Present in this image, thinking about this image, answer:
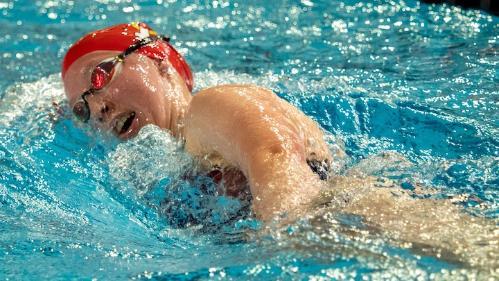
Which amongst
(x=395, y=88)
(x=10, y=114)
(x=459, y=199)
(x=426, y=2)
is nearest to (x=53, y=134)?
(x=10, y=114)

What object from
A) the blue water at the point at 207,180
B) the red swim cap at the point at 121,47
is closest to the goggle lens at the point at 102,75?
the red swim cap at the point at 121,47

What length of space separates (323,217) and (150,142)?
1.00 m

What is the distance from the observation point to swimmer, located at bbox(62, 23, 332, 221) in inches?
81.0

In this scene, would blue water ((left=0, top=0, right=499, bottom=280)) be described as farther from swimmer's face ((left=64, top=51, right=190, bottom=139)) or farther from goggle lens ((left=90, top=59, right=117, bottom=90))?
goggle lens ((left=90, top=59, right=117, bottom=90))

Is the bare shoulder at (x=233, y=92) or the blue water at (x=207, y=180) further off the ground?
the bare shoulder at (x=233, y=92)

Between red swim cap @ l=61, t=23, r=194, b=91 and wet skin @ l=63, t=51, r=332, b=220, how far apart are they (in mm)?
31

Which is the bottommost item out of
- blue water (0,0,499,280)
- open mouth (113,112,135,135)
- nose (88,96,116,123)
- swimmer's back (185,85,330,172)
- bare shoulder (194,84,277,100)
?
blue water (0,0,499,280)

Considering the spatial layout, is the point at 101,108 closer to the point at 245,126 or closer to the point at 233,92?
the point at 233,92

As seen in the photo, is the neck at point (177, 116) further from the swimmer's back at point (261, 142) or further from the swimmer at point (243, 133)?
the swimmer's back at point (261, 142)

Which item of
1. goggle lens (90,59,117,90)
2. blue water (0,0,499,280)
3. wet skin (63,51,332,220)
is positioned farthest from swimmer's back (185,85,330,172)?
goggle lens (90,59,117,90)

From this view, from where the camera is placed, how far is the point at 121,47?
9.84 ft

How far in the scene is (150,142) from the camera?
2766mm

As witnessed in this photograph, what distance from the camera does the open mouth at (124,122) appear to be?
2834 millimetres

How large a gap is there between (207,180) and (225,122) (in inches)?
13.0
